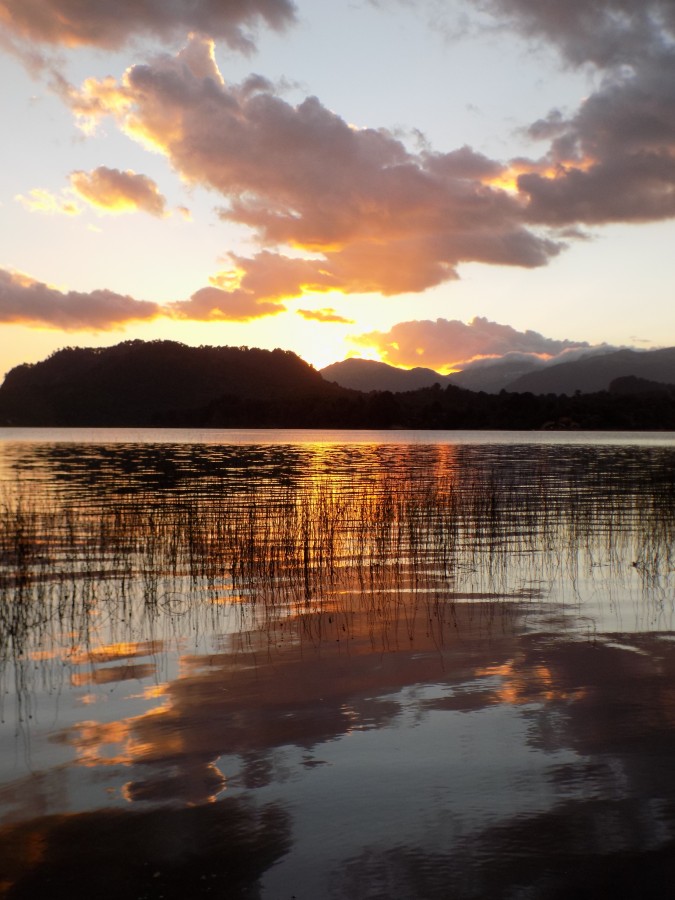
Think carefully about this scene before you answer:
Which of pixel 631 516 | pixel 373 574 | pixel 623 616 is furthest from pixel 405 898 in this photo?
pixel 631 516

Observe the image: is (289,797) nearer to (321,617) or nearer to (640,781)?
(640,781)

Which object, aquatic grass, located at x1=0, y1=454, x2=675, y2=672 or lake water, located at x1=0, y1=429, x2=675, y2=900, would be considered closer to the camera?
lake water, located at x1=0, y1=429, x2=675, y2=900

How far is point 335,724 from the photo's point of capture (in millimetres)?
7871

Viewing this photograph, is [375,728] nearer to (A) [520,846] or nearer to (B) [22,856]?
(A) [520,846]

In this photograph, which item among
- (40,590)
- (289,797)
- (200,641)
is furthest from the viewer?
(40,590)

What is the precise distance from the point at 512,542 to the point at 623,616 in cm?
842

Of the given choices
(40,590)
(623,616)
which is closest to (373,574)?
(623,616)

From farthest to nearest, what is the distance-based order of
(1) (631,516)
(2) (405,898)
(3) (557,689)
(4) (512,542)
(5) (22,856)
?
(1) (631,516)
(4) (512,542)
(3) (557,689)
(5) (22,856)
(2) (405,898)

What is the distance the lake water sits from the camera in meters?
5.22

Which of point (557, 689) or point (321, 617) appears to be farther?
point (321, 617)

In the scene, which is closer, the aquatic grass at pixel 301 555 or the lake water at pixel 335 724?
the lake water at pixel 335 724

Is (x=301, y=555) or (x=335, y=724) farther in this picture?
(x=301, y=555)

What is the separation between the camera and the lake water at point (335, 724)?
205 inches

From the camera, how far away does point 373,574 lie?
1694 cm
